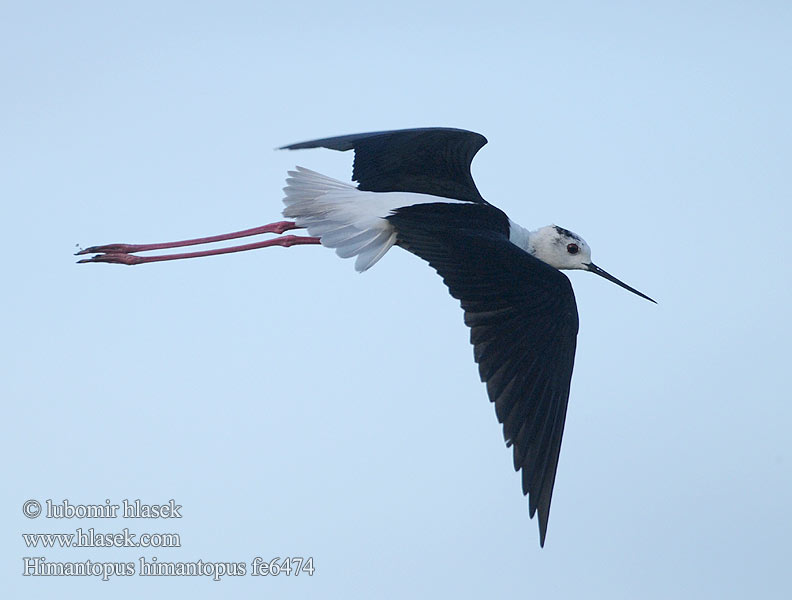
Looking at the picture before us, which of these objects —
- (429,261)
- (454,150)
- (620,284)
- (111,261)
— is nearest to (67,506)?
(111,261)

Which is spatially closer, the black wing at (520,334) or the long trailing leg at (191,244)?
the black wing at (520,334)

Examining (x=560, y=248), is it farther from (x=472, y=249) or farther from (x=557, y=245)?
(x=472, y=249)

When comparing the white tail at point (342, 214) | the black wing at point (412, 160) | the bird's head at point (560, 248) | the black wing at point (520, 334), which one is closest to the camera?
the black wing at point (520, 334)

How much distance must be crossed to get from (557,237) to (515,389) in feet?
5.42

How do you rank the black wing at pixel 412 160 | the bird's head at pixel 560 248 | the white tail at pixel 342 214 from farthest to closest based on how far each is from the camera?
the bird's head at pixel 560 248 < the black wing at pixel 412 160 < the white tail at pixel 342 214

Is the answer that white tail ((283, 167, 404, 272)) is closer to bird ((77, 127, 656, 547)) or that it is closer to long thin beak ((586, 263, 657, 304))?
bird ((77, 127, 656, 547))

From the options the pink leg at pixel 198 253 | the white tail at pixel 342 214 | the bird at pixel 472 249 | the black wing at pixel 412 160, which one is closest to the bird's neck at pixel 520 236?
the bird at pixel 472 249

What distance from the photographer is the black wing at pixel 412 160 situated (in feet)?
20.8

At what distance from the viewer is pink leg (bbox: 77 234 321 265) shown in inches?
257

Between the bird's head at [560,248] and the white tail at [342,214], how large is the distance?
888mm

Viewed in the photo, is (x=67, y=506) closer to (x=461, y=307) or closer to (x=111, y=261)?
(x=111, y=261)

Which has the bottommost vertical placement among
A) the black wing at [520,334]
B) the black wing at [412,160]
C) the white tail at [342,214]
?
the black wing at [520,334]

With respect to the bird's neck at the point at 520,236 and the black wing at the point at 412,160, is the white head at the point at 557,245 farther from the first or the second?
the black wing at the point at 412,160

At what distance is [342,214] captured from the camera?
6000 millimetres
